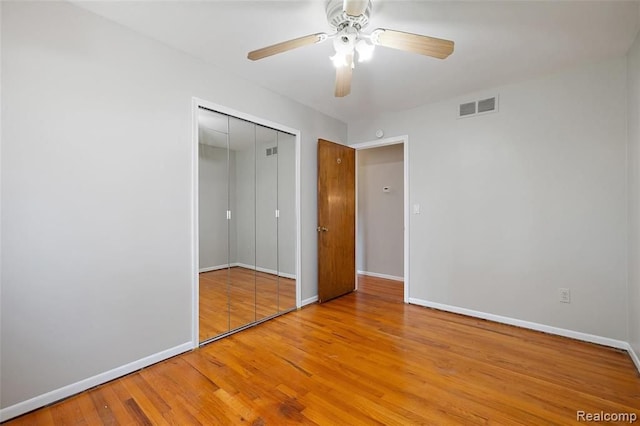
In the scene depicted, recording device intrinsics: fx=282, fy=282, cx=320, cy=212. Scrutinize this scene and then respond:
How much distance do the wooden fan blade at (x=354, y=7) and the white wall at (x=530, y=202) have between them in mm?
2208

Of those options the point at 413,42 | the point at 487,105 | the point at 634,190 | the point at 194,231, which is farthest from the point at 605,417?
the point at 194,231

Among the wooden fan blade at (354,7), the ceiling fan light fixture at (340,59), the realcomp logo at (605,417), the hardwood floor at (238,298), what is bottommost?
the realcomp logo at (605,417)

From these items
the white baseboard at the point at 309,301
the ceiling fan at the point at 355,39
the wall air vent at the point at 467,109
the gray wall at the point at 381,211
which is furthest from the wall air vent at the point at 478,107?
the white baseboard at the point at 309,301

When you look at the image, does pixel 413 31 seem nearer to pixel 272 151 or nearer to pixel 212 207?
pixel 272 151

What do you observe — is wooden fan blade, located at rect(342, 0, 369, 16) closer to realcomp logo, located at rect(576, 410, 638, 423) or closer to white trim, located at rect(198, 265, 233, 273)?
white trim, located at rect(198, 265, 233, 273)

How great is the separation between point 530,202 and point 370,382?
2339 mm

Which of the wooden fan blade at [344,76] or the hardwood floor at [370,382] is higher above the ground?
the wooden fan blade at [344,76]

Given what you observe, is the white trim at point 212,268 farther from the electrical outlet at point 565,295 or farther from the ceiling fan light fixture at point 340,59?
the electrical outlet at point 565,295

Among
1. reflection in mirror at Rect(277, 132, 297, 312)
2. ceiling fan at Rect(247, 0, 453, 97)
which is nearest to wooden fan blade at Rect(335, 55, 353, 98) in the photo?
ceiling fan at Rect(247, 0, 453, 97)

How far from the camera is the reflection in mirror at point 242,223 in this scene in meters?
2.78

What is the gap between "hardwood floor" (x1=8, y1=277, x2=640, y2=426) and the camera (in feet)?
5.40

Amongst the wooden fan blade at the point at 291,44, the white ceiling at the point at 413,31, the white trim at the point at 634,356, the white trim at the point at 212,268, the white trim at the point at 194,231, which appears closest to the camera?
the wooden fan blade at the point at 291,44

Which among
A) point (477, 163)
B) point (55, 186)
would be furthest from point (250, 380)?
point (477, 163)

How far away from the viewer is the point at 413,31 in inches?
80.5
